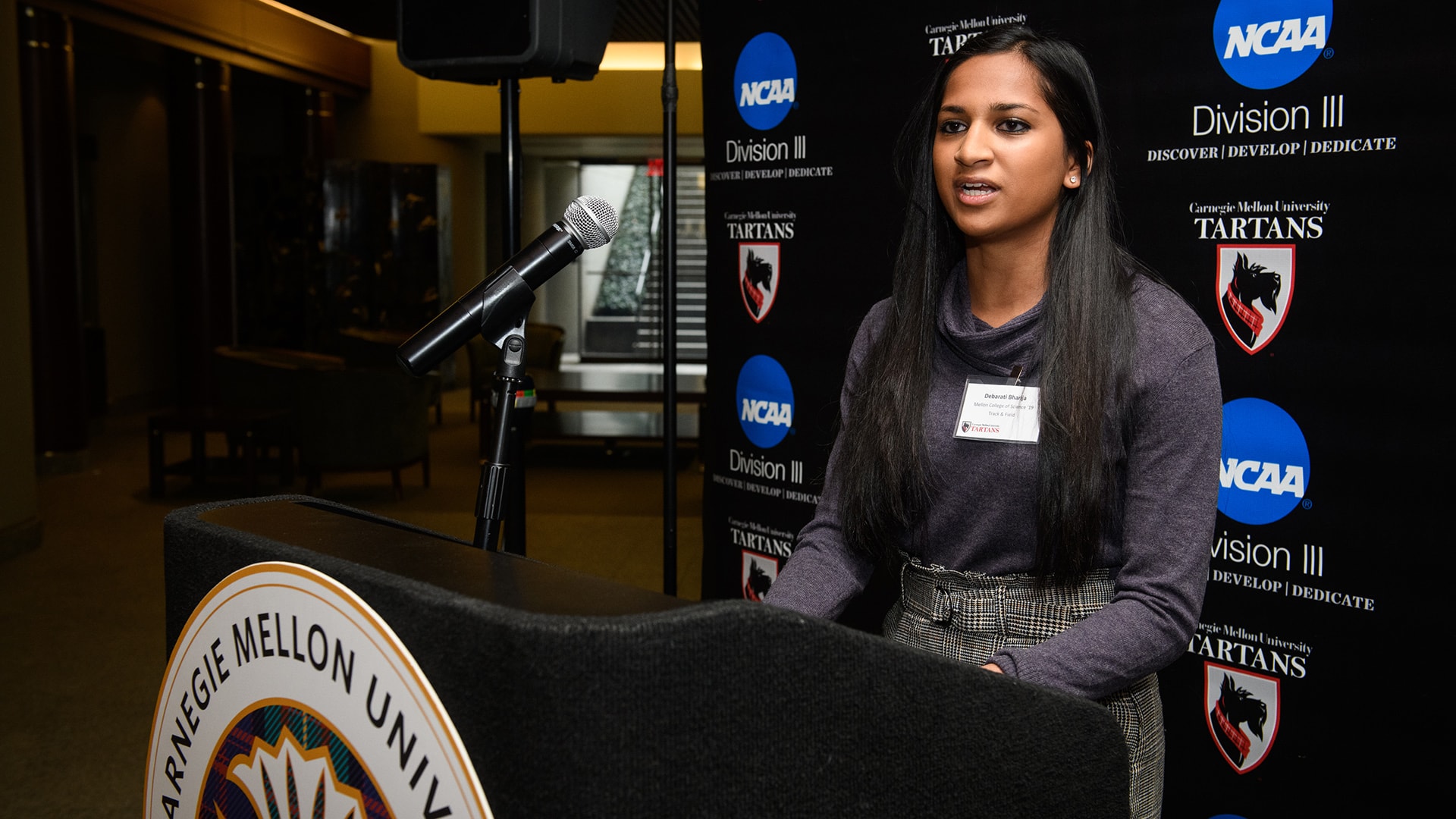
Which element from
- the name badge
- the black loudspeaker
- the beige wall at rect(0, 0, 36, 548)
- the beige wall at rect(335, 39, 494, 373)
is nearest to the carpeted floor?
the beige wall at rect(0, 0, 36, 548)

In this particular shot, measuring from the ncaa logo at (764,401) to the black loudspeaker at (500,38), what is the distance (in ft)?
3.70

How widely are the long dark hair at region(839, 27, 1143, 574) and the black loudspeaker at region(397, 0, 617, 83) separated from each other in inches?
30.9

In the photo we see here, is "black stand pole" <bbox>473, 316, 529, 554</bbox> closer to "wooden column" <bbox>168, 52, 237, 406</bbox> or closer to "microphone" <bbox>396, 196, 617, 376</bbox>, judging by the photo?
"microphone" <bbox>396, 196, 617, 376</bbox>

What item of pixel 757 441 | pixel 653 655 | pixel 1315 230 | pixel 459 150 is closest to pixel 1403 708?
pixel 1315 230

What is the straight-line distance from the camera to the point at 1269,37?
7.14 ft

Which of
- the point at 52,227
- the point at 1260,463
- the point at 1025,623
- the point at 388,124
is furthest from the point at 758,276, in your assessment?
the point at 388,124

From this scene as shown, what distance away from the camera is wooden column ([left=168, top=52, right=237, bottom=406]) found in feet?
29.7

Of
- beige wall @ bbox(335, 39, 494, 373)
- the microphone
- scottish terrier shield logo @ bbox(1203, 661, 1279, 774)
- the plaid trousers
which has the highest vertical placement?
beige wall @ bbox(335, 39, 494, 373)

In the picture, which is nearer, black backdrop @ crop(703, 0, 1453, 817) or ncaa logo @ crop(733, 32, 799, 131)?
black backdrop @ crop(703, 0, 1453, 817)

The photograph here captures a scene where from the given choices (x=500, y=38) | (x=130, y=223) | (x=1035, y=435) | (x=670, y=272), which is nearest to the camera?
(x=1035, y=435)

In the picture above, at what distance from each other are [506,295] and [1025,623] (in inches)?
28.2

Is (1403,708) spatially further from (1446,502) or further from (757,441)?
(757,441)

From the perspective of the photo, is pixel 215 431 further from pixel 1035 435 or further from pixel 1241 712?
pixel 1035 435

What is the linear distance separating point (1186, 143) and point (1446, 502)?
0.82m
